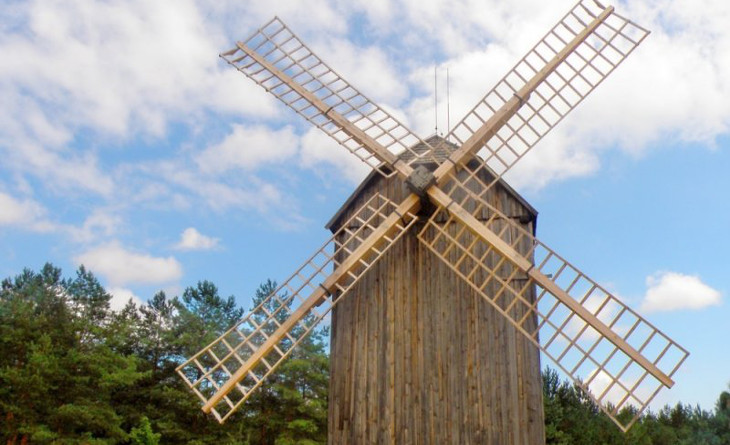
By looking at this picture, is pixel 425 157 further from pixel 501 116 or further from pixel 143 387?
pixel 143 387

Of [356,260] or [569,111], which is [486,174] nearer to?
[569,111]

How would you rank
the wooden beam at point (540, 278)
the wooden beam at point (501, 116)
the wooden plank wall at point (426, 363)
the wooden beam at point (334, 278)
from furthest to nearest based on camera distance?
the wooden beam at point (501, 116)
the wooden plank wall at point (426, 363)
the wooden beam at point (334, 278)
the wooden beam at point (540, 278)

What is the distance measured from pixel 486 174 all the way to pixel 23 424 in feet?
58.8

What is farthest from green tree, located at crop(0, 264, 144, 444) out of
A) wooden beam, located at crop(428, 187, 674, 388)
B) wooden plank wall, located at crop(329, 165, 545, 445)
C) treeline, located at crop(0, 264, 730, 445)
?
wooden beam, located at crop(428, 187, 674, 388)

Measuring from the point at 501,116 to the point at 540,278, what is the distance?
262 centimetres

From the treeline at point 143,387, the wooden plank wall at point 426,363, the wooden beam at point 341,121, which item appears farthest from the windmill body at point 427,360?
the treeline at point 143,387

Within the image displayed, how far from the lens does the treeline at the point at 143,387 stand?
21.0 meters

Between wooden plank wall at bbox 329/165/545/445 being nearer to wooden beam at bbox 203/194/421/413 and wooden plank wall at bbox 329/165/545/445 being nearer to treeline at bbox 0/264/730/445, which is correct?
wooden beam at bbox 203/194/421/413

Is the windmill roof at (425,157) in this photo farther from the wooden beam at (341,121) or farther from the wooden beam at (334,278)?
the wooden beam at (334,278)

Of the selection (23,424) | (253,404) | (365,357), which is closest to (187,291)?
(253,404)

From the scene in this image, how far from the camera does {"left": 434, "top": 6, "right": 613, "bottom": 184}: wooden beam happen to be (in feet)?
32.0

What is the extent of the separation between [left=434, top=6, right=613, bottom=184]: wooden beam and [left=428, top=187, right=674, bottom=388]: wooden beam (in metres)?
0.48

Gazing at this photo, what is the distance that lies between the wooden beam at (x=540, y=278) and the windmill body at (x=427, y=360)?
0.60m

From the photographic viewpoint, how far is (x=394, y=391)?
941 centimetres
